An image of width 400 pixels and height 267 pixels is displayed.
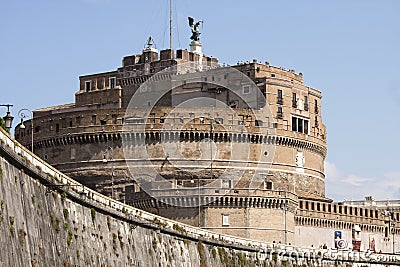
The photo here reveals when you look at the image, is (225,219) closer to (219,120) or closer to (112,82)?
(219,120)

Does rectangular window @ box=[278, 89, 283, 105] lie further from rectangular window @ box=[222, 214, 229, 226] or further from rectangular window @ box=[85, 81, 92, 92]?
rectangular window @ box=[222, 214, 229, 226]

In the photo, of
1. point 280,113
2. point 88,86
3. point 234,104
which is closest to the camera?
point 234,104

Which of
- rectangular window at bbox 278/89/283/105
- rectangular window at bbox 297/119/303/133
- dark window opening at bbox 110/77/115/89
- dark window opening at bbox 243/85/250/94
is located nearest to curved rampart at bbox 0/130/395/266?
dark window opening at bbox 243/85/250/94

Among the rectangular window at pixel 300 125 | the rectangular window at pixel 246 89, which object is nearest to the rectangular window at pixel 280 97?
the rectangular window at pixel 246 89

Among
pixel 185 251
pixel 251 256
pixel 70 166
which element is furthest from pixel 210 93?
pixel 185 251

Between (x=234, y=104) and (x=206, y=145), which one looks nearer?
(x=206, y=145)

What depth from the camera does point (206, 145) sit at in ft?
278

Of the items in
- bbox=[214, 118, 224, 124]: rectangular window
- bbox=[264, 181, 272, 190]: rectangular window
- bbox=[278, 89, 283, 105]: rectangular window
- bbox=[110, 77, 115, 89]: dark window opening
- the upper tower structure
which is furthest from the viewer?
bbox=[110, 77, 115, 89]: dark window opening

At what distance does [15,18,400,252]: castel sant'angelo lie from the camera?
77.6 metres

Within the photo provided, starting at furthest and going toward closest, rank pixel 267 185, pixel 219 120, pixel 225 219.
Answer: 1. pixel 267 185
2. pixel 219 120
3. pixel 225 219

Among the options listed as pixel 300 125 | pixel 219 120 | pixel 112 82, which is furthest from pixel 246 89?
pixel 112 82

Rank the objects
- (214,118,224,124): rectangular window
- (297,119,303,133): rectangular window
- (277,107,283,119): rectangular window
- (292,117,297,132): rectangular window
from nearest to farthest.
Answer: (214,118,224,124): rectangular window
(277,107,283,119): rectangular window
(292,117,297,132): rectangular window
(297,119,303,133): rectangular window

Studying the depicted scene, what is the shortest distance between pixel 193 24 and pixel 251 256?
34.7m

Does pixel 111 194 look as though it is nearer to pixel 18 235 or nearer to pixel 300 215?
pixel 300 215
